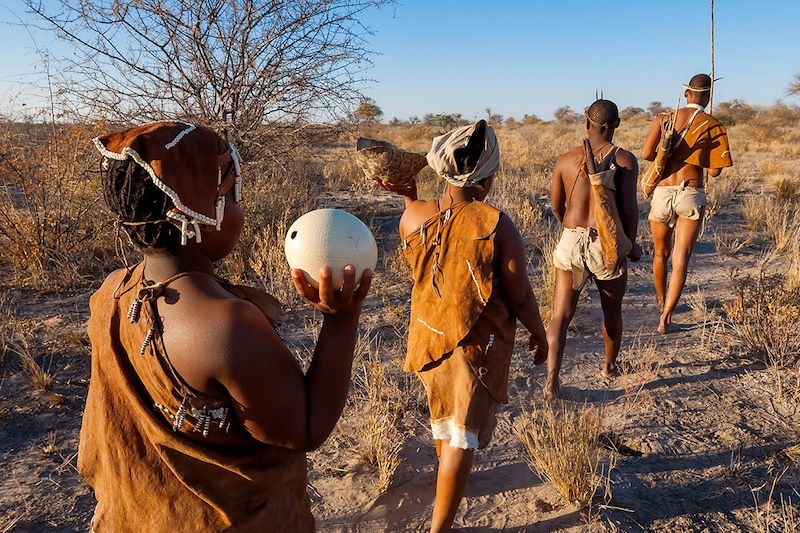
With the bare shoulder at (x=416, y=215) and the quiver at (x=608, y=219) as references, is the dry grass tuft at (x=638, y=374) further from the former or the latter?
the bare shoulder at (x=416, y=215)

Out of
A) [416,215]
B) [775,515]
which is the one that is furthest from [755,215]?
[416,215]

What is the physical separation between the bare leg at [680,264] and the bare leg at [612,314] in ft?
3.45

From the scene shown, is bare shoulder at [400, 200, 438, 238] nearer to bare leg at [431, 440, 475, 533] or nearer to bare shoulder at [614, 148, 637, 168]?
bare leg at [431, 440, 475, 533]

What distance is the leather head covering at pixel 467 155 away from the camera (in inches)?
83.4

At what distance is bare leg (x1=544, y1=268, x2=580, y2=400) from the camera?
11.8 ft

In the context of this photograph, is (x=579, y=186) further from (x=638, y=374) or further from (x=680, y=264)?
(x=680, y=264)

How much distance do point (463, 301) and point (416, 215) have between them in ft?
1.43

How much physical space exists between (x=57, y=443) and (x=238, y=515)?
2.66 meters

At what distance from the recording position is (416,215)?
92.6 inches

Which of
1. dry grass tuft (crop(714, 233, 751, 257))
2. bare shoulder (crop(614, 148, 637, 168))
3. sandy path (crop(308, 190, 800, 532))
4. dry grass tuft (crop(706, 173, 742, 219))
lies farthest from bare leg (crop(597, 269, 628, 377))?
dry grass tuft (crop(706, 173, 742, 219))

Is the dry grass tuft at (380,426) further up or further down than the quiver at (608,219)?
further down

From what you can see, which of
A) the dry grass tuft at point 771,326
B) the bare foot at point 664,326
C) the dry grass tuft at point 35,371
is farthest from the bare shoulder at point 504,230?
the dry grass tuft at point 35,371

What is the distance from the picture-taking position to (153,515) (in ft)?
4.04

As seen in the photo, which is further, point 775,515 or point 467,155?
point 775,515
